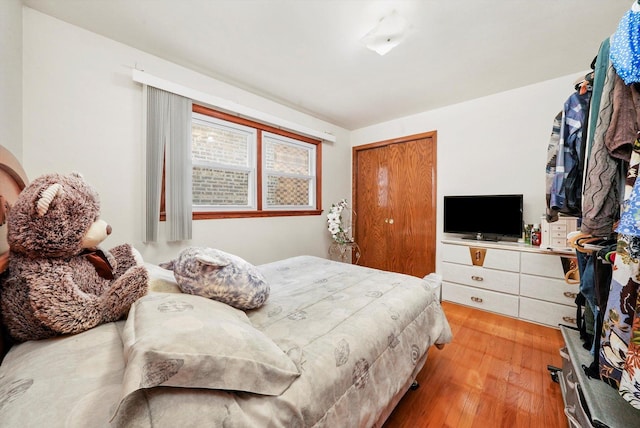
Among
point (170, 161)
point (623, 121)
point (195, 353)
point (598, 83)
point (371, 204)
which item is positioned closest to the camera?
point (195, 353)

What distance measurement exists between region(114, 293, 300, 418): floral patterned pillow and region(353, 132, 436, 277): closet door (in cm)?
310

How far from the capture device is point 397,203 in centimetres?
367

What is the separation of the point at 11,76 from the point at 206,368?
2.18 metres

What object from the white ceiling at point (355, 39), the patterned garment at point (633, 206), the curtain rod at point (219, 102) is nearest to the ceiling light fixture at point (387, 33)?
the white ceiling at point (355, 39)

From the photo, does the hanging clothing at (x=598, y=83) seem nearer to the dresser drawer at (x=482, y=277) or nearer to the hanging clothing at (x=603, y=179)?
the hanging clothing at (x=603, y=179)

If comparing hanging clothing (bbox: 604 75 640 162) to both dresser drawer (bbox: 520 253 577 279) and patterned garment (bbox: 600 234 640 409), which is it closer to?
patterned garment (bbox: 600 234 640 409)

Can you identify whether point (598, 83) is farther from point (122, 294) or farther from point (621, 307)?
point (122, 294)

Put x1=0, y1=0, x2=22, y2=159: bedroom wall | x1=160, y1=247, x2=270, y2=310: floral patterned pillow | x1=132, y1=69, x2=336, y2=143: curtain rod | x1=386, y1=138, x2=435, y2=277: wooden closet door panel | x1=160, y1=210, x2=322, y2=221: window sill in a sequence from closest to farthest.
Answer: x1=160, y1=247, x2=270, y2=310: floral patterned pillow, x1=0, y1=0, x2=22, y2=159: bedroom wall, x1=132, y1=69, x2=336, y2=143: curtain rod, x1=160, y1=210, x2=322, y2=221: window sill, x1=386, y1=138, x2=435, y2=277: wooden closet door panel

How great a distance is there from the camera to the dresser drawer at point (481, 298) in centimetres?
247

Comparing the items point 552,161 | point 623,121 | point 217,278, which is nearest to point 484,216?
point 552,161

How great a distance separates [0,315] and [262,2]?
200cm

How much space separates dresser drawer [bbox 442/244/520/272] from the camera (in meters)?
2.45

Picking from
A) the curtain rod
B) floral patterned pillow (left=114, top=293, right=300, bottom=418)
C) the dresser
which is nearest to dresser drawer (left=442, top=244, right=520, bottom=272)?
the dresser

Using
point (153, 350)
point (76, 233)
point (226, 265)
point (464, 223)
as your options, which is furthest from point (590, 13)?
point (76, 233)
